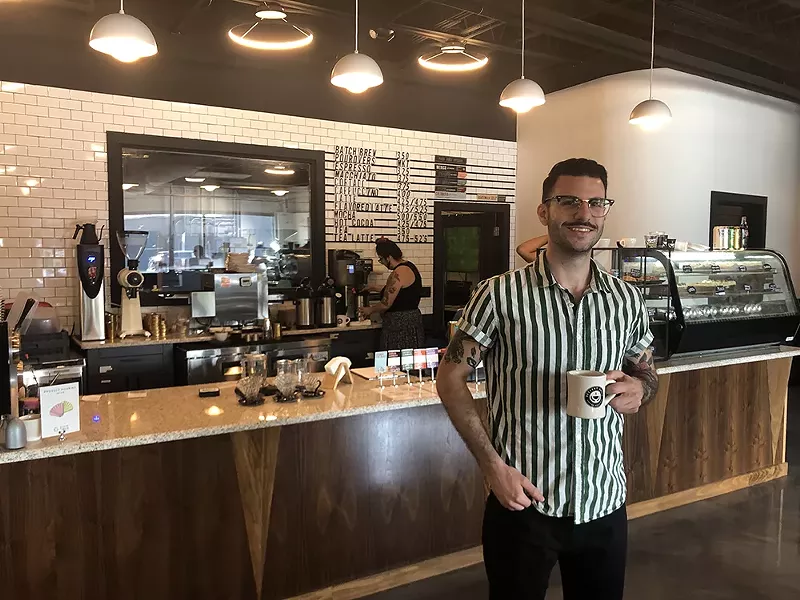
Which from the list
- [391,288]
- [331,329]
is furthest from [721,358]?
[331,329]

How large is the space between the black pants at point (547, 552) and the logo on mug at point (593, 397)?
1.26 feet

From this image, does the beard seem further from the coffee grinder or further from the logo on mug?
the coffee grinder

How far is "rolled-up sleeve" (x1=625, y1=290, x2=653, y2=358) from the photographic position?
204cm

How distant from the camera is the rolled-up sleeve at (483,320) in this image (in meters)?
1.94

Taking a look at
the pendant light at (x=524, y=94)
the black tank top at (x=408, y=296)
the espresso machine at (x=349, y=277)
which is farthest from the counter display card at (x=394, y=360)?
the espresso machine at (x=349, y=277)

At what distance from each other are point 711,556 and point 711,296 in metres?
1.79

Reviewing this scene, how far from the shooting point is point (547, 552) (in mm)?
1932

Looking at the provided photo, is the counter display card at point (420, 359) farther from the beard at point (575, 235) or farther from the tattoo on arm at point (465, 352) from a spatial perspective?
the beard at point (575, 235)

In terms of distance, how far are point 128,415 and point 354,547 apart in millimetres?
1216

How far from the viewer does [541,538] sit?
1915 millimetres

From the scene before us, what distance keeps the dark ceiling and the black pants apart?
419cm

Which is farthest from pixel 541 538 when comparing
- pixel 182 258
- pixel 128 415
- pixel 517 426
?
pixel 182 258

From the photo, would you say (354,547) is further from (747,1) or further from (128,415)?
(747,1)

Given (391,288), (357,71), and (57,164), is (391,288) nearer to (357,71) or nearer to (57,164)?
(357,71)
